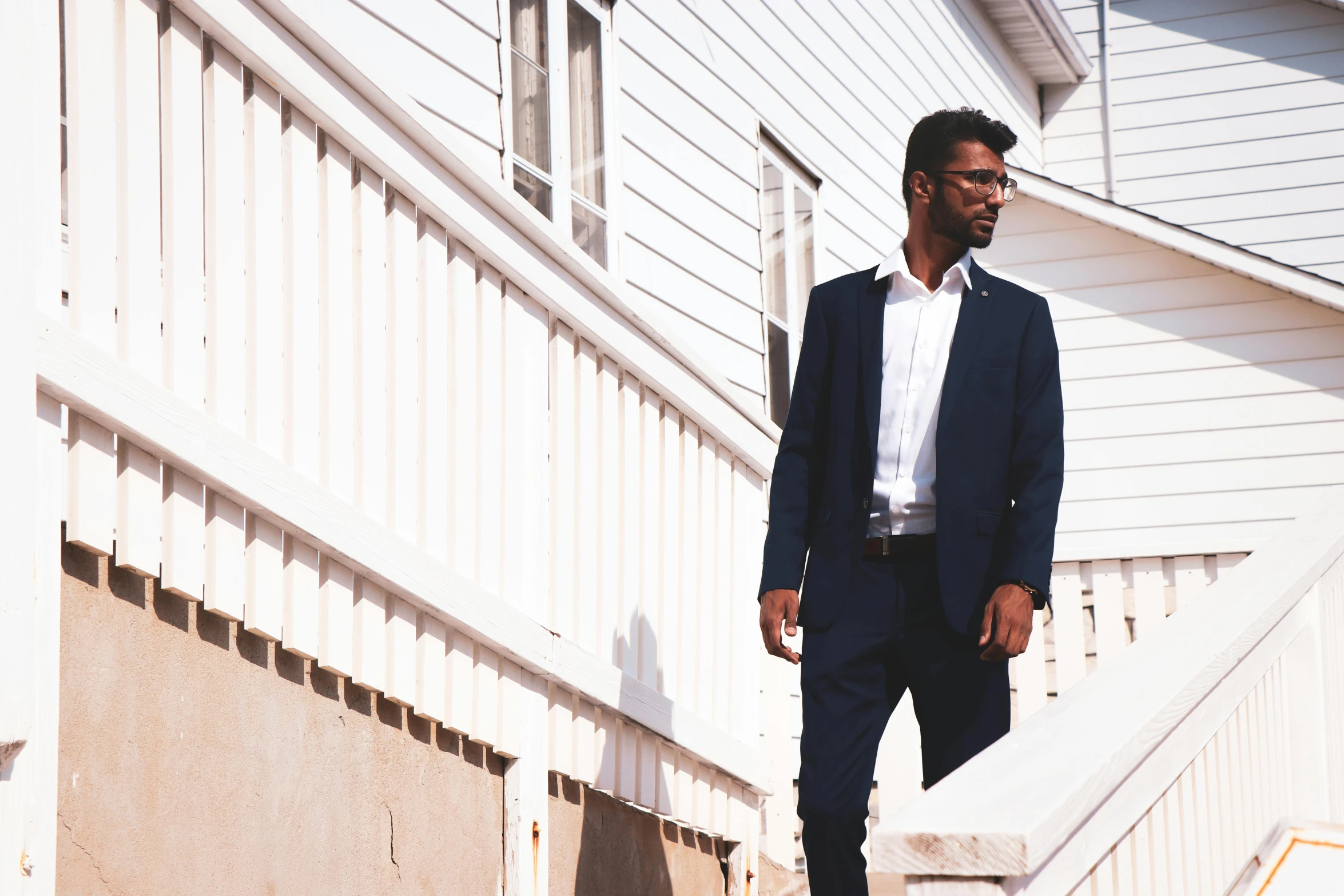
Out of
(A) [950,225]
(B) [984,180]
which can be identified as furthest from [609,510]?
(B) [984,180]

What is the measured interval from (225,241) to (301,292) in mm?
192

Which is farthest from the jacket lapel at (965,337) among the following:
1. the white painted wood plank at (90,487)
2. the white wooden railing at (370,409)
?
the white painted wood plank at (90,487)

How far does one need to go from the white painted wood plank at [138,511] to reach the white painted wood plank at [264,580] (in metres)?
0.21

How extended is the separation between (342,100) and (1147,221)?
8.98 meters

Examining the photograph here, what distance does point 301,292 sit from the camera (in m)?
2.65

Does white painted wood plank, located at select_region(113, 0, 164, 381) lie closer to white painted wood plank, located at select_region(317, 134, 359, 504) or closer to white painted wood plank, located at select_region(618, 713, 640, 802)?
white painted wood plank, located at select_region(317, 134, 359, 504)

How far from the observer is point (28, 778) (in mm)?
2047

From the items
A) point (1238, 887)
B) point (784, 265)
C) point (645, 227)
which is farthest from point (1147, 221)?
point (1238, 887)

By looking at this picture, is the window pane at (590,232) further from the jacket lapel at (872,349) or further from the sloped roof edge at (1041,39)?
the sloped roof edge at (1041,39)

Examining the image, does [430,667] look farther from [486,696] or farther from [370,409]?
[370,409]

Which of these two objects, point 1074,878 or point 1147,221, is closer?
point 1074,878

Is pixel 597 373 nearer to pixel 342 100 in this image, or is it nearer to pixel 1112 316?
pixel 342 100

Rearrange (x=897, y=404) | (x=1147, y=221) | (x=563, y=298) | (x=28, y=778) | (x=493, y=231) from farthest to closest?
(x=1147, y=221)
(x=563, y=298)
(x=493, y=231)
(x=897, y=404)
(x=28, y=778)

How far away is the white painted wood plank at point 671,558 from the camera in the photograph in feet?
12.4
